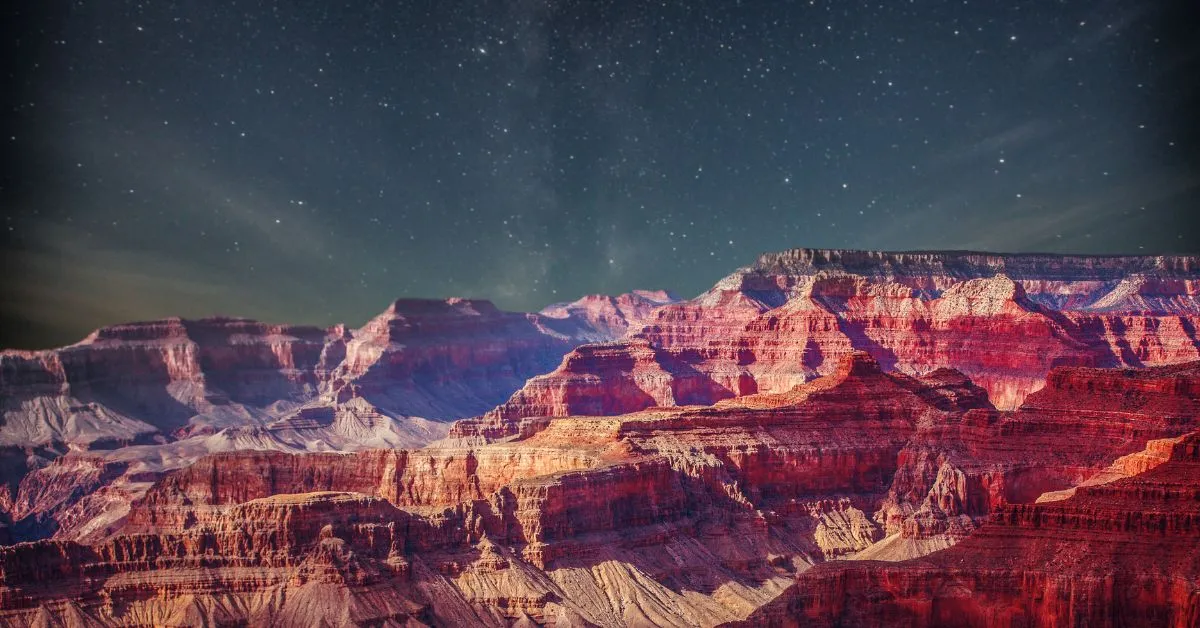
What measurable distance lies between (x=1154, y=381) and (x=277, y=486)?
46172mm

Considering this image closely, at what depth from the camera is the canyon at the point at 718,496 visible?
57.4 m

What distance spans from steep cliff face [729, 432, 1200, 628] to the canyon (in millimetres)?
103

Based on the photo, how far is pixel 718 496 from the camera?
3273 inches

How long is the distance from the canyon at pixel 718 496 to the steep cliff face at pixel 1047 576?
10 cm

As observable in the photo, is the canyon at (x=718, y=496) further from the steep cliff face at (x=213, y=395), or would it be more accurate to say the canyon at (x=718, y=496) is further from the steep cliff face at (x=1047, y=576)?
the steep cliff face at (x=213, y=395)

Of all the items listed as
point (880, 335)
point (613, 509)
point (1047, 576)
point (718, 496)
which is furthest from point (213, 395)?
point (1047, 576)

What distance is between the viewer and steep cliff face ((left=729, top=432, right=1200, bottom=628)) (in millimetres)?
54094

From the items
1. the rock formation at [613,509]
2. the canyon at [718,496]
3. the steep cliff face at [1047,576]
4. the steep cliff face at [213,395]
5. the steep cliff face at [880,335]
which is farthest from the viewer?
the steep cliff face at [213,395]

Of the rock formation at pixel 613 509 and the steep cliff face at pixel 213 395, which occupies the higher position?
the steep cliff face at pixel 213 395

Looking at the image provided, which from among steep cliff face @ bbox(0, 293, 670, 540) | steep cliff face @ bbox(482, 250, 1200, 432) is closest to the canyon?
steep cliff face @ bbox(482, 250, 1200, 432)

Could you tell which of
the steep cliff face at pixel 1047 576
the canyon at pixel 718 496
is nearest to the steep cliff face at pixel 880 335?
the canyon at pixel 718 496

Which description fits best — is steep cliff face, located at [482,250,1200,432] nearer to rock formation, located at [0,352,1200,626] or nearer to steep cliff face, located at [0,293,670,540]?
steep cliff face, located at [0,293,670,540]

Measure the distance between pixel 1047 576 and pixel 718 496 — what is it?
96.4 feet

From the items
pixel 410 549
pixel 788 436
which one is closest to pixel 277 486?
pixel 410 549
